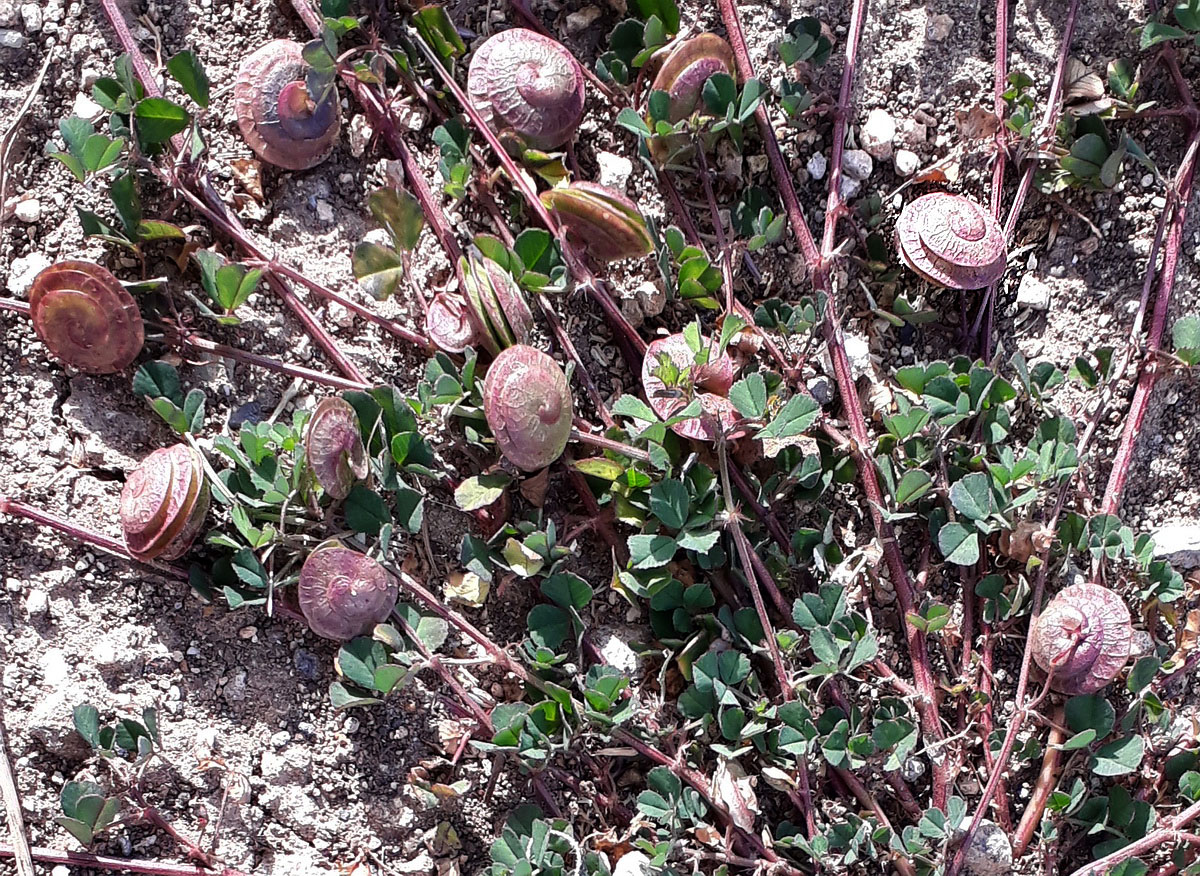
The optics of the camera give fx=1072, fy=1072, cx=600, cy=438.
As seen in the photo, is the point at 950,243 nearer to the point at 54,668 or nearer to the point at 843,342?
the point at 843,342

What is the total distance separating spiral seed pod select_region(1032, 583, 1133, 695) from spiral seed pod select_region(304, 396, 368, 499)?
3.80 ft

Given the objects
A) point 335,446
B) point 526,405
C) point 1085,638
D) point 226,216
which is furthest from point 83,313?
point 1085,638

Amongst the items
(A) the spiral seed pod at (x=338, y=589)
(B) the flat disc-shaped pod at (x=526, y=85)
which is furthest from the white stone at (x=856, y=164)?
(A) the spiral seed pod at (x=338, y=589)

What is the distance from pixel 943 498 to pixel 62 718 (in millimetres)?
1486

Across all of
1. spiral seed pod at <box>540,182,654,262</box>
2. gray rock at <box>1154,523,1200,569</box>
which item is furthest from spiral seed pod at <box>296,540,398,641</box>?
gray rock at <box>1154,523,1200,569</box>

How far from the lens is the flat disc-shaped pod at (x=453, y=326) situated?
1.72m

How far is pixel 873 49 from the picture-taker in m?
1.92

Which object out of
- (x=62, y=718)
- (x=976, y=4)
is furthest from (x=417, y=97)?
(x=62, y=718)

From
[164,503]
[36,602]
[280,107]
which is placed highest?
[280,107]

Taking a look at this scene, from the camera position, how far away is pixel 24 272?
171 cm

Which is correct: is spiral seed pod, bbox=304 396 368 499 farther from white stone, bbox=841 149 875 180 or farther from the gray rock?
the gray rock

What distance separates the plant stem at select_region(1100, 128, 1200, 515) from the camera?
1.90 m

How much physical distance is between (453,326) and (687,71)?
22.4 inches

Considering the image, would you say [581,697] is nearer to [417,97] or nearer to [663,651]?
[663,651]
